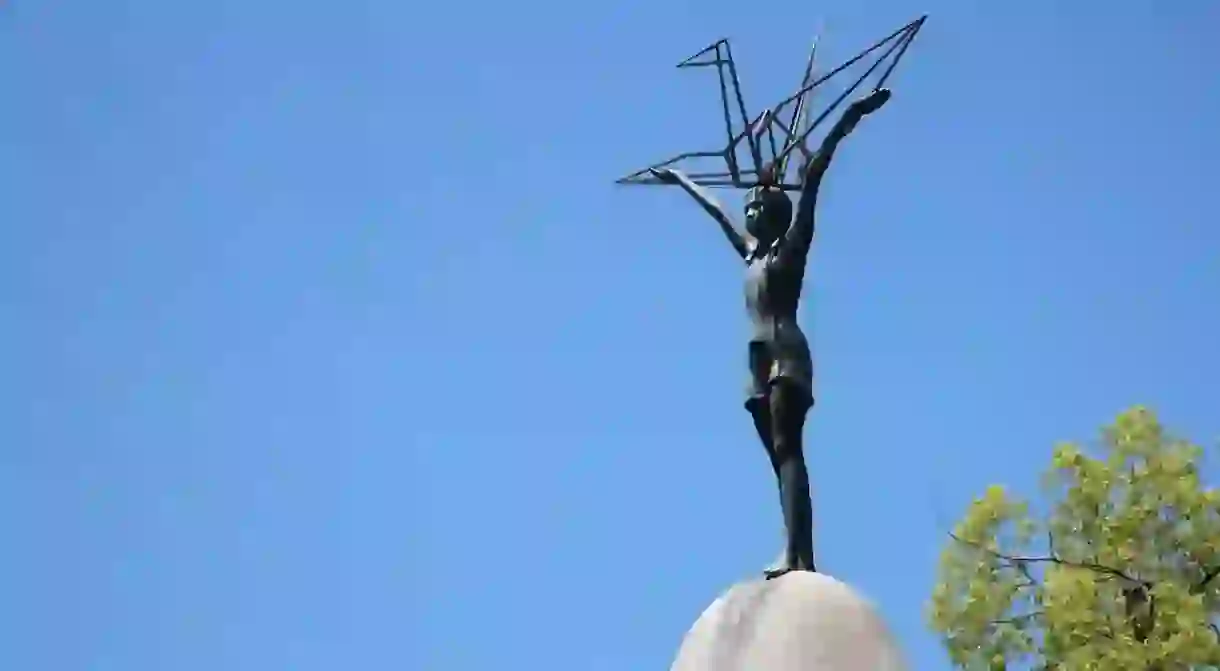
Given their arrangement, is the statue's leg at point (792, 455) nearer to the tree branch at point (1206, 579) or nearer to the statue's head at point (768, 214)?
the statue's head at point (768, 214)

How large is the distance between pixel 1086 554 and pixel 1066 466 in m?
1.04

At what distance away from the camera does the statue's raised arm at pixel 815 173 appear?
31.6 ft

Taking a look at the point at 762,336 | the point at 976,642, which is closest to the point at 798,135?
Result: the point at 762,336

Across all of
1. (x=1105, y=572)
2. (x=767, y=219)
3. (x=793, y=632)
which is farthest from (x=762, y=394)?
(x=1105, y=572)

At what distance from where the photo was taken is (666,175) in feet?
34.7

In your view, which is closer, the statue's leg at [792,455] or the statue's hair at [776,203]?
the statue's leg at [792,455]

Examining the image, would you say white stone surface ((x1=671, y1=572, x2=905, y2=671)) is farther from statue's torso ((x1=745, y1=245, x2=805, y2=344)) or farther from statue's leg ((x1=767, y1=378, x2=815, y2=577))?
statue's torso ((x1=745, y1=245, x2=805, y2=344))

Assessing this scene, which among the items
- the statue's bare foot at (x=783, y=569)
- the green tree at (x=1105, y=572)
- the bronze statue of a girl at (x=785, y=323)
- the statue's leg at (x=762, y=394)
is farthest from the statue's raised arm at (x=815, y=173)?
the green tree at (x=1105, y=572)

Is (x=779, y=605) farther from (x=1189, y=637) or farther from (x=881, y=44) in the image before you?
(x=1189, y=637)

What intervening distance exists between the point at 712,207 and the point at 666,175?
525mm

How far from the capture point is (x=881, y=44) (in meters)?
9.95

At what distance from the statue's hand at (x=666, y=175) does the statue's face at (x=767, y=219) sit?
31.8 inches

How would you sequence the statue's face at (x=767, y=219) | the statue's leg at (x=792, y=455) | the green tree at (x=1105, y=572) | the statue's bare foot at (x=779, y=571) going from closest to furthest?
the statue's bare foot at (x=779, y=571), the statue's leg at (x=792, y=455), the statue's face at (x=767, y=219), the green tree at (x=1105, y=572)

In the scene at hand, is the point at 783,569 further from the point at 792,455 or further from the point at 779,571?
the point at 792,455
